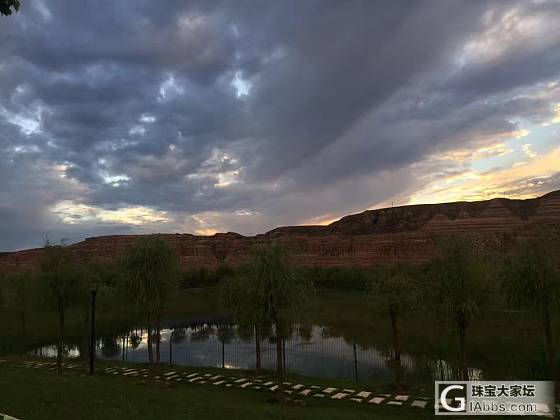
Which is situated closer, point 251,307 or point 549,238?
point 549,238

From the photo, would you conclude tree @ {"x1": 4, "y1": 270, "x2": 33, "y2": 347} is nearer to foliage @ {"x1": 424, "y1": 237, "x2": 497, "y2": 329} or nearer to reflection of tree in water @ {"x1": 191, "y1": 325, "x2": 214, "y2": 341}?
reflection of tree in water @ {"x1": 191, "y1": 325, "x2": 214, "y2": 341}

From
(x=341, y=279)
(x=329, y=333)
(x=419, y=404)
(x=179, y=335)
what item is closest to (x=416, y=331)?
(x=329, y=333)

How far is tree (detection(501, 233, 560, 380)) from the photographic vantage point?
16.6 metres

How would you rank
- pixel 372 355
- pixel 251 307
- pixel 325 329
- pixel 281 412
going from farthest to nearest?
pixel 325 329, pixel 372 355, pixel 251 307, pixel 281 412

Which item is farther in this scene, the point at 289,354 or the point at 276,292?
the point at 289,354

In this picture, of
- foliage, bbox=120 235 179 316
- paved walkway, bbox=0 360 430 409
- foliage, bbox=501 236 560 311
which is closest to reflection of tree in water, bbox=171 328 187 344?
paved walkway, bbox=0 360 430 409

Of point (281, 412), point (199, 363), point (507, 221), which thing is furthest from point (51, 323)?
point (507, 221)

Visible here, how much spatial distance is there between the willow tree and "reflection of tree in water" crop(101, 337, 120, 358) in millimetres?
21260

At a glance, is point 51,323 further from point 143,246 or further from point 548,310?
point 548,310

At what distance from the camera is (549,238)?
57.9ft

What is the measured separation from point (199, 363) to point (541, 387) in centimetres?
2612

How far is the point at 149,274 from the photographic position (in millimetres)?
21188

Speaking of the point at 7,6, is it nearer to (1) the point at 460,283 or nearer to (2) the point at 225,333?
(1) the point at 460,283

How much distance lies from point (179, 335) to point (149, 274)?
33782 mm
